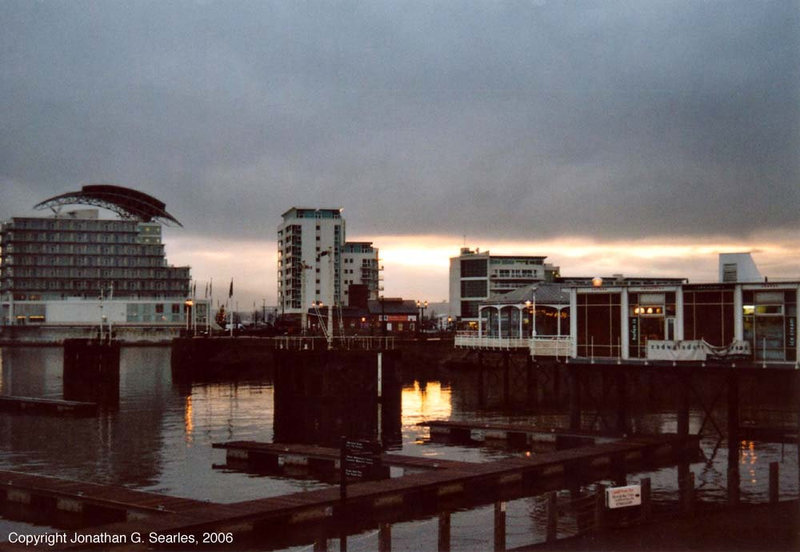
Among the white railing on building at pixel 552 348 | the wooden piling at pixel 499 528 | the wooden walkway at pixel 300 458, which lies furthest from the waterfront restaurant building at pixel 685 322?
the wooden piling at pixel 499 528

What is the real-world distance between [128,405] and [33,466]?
32.5m

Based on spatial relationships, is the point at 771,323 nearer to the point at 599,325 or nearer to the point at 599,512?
the point at 599,325

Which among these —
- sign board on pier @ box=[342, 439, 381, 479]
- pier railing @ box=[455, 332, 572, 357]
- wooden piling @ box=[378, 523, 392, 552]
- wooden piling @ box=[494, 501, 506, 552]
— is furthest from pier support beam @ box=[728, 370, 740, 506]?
sign board on pier @ box=[342, 439, 381, 479]

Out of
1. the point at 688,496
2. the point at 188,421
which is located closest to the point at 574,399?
the point at 688,496

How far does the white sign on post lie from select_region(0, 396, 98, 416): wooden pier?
166ft

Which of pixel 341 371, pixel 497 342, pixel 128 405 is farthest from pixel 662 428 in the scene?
pixel 128 405

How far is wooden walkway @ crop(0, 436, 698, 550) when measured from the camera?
86.9 ft

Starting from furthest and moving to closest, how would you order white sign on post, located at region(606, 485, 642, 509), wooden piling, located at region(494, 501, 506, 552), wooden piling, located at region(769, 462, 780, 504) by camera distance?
1. wooden piling, located at region(769, 462, 780, 504)
2. white sign on post, located at region(606, 485, 642, 509)
3. wooden piling, located at region(494, 501, 506, 552)

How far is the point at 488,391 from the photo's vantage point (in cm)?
8969

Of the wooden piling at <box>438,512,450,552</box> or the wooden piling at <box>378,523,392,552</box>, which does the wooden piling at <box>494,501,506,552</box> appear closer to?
the wooden piling at <box>438,512,450,552</box>

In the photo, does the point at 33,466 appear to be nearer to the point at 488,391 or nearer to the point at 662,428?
the point at 662,428

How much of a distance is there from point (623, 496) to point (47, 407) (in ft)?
180

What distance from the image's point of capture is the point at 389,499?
31266mm

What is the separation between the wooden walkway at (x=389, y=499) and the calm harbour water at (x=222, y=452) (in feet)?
3.31
